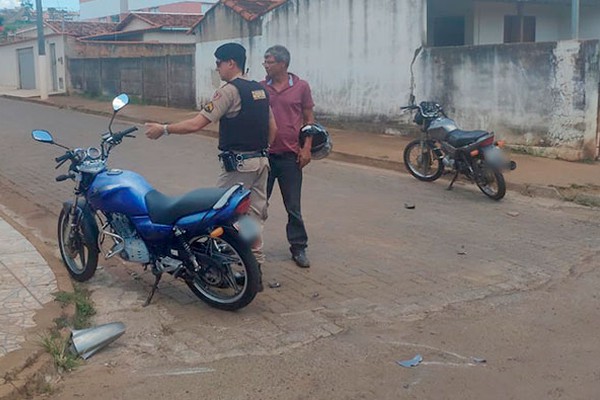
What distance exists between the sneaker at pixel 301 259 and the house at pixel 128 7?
46138 millimetres

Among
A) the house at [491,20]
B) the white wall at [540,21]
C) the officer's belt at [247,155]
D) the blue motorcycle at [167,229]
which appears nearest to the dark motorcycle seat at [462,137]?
the officer's belt at [247,155]

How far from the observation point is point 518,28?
19.1 metres

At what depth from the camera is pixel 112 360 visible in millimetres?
4598

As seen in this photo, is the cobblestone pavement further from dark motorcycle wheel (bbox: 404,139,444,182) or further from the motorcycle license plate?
dark motorcycle wheel (bbox: 404,139,444,182)

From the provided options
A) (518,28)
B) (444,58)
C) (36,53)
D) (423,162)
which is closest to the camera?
(423,162)

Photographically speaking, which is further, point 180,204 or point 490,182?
point 490,182

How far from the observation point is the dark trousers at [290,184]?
247 inches

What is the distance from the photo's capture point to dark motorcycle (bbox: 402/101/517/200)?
9.59 m

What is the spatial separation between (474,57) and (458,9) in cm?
520

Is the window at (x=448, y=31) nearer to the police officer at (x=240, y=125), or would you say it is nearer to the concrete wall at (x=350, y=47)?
the concrete wall at (x=350, y=47)

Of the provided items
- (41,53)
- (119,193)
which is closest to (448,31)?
(119,193)

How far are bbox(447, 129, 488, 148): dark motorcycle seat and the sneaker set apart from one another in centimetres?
422

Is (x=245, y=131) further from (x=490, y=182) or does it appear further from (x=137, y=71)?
(x=137, y=71)

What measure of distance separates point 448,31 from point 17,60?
26569 millimetres
